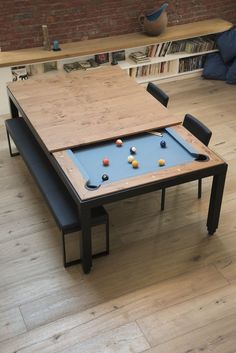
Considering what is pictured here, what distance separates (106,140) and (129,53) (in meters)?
2.54

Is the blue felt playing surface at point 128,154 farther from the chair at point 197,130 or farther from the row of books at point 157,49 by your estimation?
the row of books at point 157,49

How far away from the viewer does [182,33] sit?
573cm

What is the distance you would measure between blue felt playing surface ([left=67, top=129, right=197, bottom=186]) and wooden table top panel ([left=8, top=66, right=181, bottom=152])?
70mm

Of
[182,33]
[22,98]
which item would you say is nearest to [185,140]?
[22,98]

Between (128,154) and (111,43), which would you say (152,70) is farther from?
(128,154)

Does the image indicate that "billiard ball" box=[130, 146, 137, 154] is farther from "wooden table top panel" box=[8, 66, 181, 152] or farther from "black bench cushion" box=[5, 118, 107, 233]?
"black bench cushion" box=[5, 118, 107, 233]

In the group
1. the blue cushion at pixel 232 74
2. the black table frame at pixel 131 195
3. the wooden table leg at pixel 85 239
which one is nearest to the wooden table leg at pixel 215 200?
the black table frame at pixel 131 195

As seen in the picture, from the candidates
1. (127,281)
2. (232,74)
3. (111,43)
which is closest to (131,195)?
(127,281)

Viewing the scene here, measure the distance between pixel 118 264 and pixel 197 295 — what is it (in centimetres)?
60

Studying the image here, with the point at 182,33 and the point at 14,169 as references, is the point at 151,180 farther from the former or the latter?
the point at 182,33

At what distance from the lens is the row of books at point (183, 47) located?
5.75 metres

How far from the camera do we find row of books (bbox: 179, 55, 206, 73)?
602 centimetres

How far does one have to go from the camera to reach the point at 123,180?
3.09 meters

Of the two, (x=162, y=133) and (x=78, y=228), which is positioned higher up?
(x=162, y=133)
